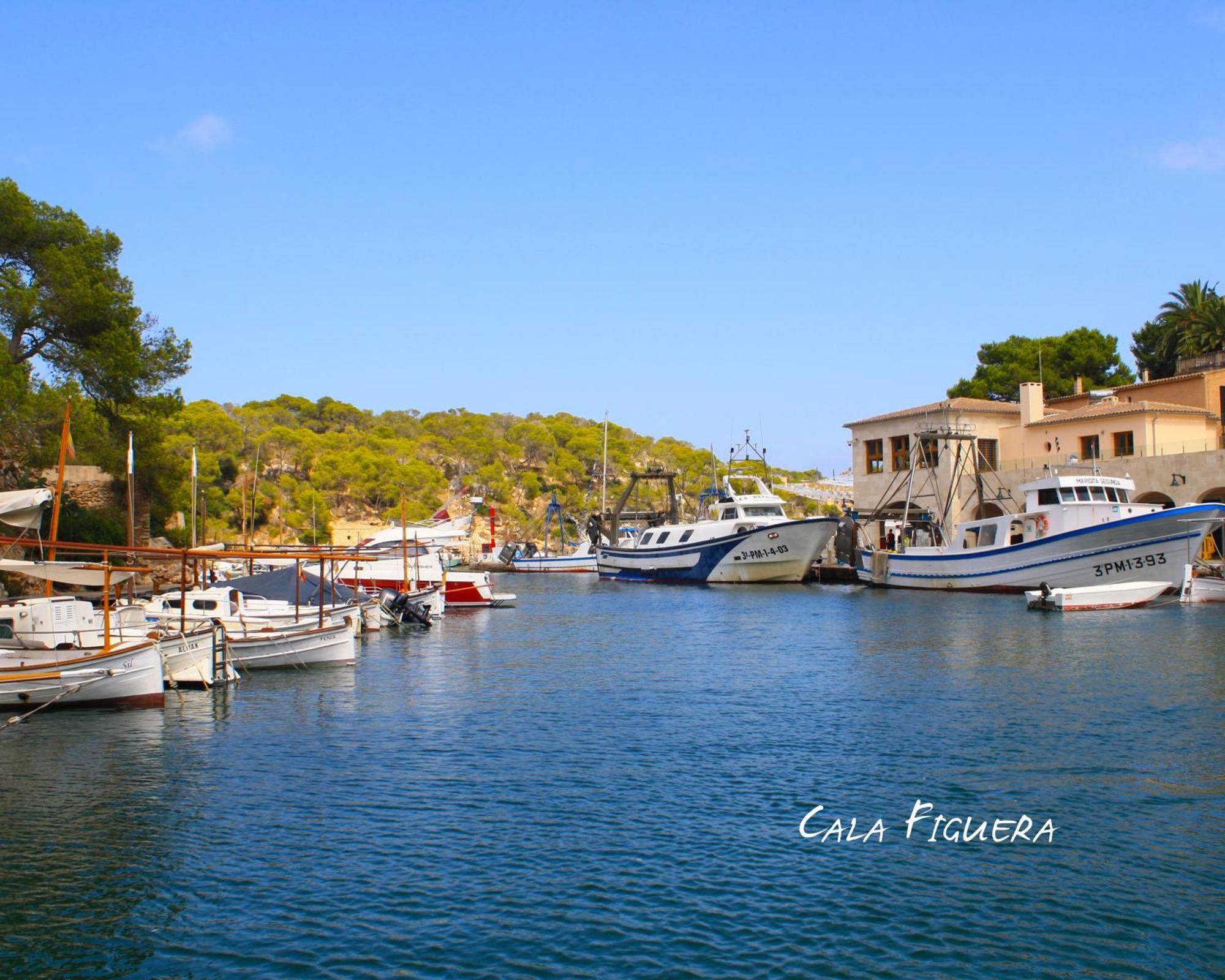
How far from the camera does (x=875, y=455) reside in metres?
68.2

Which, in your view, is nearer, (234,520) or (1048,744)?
(1048,744)

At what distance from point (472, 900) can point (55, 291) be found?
3842 cm

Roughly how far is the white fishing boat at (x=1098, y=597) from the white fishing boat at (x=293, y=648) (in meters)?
23.5

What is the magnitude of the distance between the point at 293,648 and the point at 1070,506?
1159 inches

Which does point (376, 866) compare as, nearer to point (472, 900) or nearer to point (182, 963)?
point (472, 900)

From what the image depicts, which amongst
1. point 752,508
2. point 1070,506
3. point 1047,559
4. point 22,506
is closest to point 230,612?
point 22,506

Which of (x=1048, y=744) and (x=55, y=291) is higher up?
(x=55, y=291)

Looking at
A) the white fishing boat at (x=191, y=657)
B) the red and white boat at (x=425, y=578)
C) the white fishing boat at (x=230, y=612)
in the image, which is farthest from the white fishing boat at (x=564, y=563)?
the white fishing boat at (x=191, y=657)

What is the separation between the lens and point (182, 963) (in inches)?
400

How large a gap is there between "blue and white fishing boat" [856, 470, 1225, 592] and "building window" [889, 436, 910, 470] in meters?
14.6

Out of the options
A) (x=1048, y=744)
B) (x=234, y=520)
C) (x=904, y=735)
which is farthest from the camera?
(x=234, y=520)

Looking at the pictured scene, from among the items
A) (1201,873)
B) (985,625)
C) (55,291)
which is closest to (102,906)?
(1201,873)

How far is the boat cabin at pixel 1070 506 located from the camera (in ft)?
138

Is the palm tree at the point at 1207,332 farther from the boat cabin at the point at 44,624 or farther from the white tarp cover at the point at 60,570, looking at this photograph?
the boat cabin at the point at 44,624
